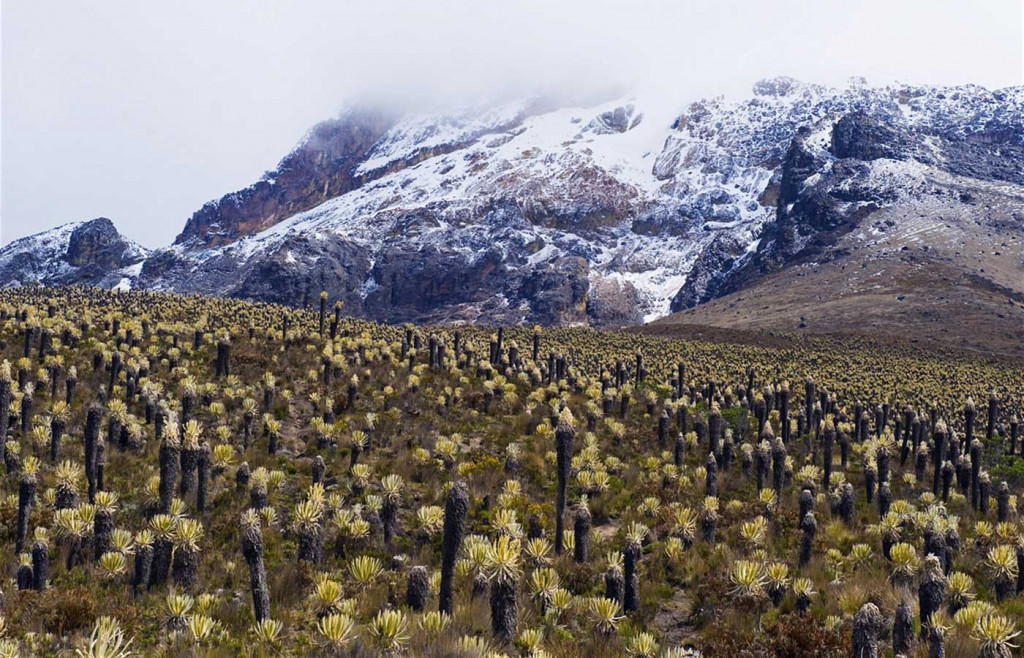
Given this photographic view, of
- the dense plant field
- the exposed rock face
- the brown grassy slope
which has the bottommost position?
the dense plant field

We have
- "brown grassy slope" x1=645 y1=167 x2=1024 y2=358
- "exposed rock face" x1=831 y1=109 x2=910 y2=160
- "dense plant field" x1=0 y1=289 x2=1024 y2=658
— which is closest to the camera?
"dense plant field" x1=0 y1=289 x2=1024 y2=658

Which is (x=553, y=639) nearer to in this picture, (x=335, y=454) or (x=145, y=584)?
(x=145, y=584)

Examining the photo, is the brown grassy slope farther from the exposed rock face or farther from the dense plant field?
the dense plant field

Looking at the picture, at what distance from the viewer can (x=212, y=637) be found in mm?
8898

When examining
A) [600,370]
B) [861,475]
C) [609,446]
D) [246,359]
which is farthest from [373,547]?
[600,370]

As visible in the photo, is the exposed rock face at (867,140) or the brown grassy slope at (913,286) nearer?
the brown grassy slope at (913,286)

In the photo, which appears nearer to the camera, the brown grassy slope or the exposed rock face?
the brown grassy slope

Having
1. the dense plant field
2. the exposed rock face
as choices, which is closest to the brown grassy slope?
the exposed rock face

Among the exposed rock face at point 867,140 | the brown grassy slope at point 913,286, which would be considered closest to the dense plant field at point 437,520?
the brown grassy slope at point 913,286

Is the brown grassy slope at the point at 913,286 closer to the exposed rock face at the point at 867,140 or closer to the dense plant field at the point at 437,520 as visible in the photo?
the exposed rock face at the point at 867,140

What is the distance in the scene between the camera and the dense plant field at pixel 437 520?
9305mm

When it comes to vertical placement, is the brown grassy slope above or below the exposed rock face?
below

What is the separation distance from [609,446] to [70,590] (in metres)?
15.7

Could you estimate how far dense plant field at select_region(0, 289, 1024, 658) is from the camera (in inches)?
366
